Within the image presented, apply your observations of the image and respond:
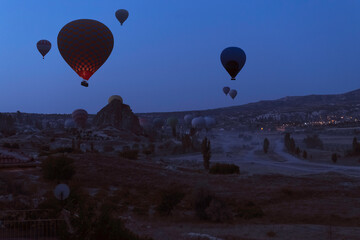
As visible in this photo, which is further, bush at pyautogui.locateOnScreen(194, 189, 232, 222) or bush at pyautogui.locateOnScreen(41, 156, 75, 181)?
bush at pyautogui.locateOnScreen(41, 156, 75, 181)

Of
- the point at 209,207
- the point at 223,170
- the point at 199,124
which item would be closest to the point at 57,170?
the point at 209,207

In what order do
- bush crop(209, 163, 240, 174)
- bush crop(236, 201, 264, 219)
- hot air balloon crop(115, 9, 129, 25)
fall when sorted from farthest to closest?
1. hot air balloon crop(115, 9, 129, 25)
2. bush crop(209, 163, 240, 174)
3. bush crop(236, 201, 264, 219)

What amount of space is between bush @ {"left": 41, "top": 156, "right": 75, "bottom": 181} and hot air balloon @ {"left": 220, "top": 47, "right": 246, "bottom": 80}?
17953 millimetres

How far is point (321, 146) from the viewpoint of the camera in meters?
65.5

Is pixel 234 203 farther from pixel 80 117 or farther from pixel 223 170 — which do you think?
pixel 80 117

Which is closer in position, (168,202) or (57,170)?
(168,202)

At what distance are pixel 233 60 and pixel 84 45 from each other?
1563cm

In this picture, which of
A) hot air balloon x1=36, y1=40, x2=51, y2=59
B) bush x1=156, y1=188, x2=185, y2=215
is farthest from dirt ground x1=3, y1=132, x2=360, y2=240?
hot air balloon x1=36, y1=40, x2=51, y2=59

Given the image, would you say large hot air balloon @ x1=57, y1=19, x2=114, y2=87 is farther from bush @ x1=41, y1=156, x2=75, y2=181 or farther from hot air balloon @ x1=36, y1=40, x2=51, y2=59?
hot air balloon @ x1=36, y1=40, x2=51, y2=59

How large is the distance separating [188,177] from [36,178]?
35.9 feet

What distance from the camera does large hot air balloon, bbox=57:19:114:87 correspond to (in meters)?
24.8

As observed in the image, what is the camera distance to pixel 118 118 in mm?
92188

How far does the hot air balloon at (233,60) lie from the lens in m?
35.1

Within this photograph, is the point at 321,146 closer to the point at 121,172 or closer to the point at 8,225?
the point at 121,172
